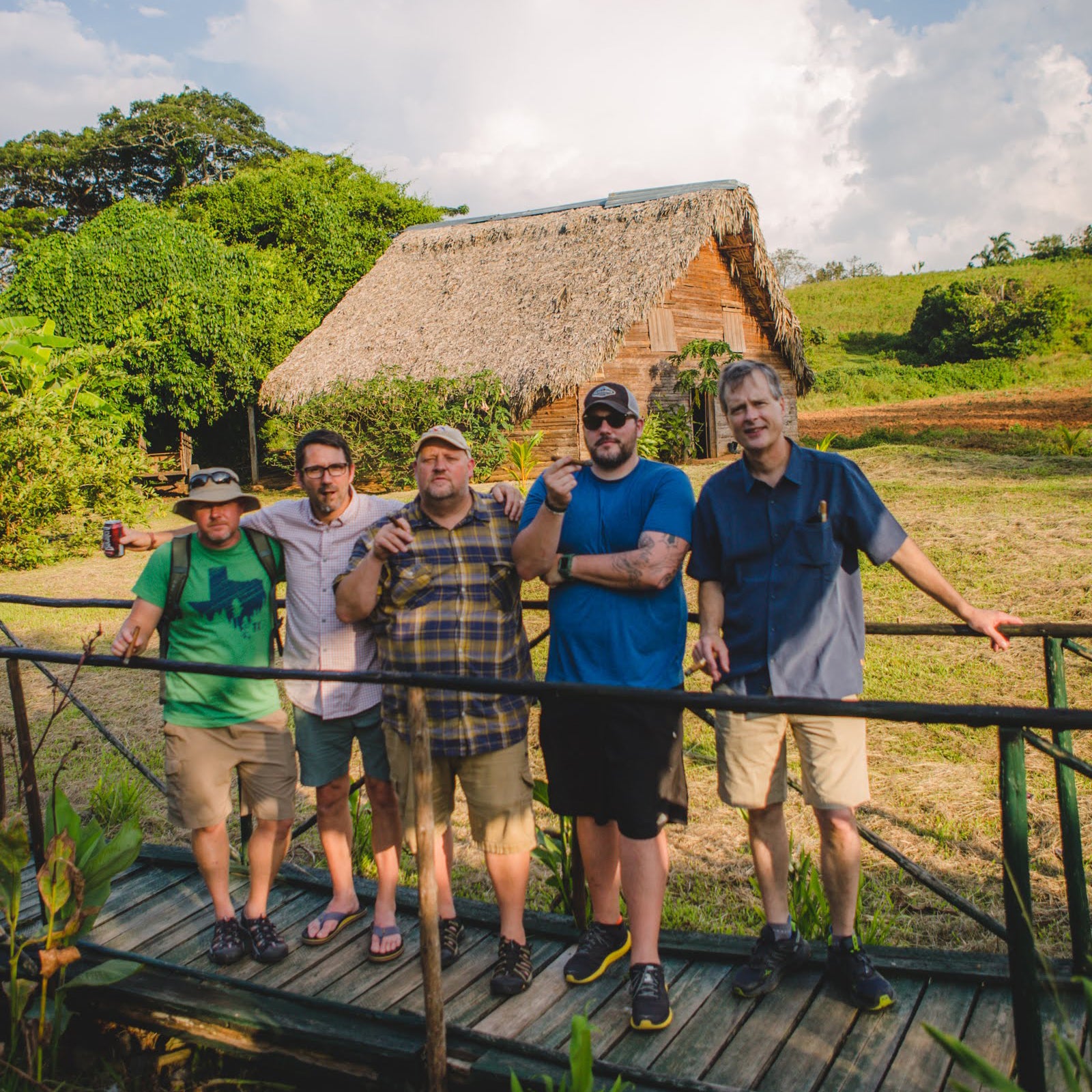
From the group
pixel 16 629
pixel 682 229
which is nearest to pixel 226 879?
pixel 16 629

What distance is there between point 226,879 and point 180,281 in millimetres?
17121

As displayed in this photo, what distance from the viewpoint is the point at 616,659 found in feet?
7.99

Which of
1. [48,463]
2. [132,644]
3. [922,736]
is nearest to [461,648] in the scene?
[132,644]

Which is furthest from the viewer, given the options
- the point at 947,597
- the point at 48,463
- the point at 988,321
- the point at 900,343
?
the point at 900,343

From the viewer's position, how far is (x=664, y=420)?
1518 cm

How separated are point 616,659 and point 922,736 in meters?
3.73

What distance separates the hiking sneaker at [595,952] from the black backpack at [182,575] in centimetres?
126

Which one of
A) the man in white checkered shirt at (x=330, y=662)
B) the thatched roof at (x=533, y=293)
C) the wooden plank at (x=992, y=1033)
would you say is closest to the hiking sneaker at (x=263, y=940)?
the man in white checkered shirt at (x=330, y=662)

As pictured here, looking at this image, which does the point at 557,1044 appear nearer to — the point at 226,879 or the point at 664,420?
the point at 226,879

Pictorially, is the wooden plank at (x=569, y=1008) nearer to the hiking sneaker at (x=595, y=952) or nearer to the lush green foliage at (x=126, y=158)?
the hiking sneaker at (x=595, y=952)

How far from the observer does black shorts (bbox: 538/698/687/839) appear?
2.42m

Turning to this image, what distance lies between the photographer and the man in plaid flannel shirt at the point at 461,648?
2539mm

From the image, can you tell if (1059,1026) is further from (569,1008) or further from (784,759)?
(569,1008)

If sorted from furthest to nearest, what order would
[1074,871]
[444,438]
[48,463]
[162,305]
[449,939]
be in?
[162,305]
[48,463]
[449,939]
[444,438]
[1074,871]
